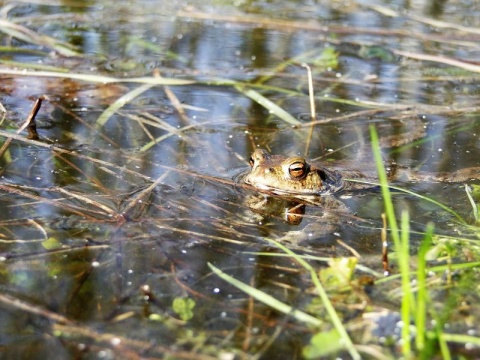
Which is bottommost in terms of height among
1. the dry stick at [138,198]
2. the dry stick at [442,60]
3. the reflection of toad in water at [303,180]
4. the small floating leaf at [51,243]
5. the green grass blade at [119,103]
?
the dry stick at [442,60]

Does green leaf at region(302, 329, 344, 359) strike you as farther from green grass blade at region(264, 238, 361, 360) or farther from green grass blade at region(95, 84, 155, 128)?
green grass blade at region(95, 84, 155, 128)

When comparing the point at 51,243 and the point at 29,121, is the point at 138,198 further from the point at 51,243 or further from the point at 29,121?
the point at 29,121

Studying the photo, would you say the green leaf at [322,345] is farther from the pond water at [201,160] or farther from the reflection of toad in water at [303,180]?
the reflection of toad in water at [303,180]

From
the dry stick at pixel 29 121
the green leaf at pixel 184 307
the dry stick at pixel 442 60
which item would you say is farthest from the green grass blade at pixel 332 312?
the dry stick at pixel 442 60

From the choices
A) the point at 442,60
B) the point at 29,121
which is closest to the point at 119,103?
the point at 29,121

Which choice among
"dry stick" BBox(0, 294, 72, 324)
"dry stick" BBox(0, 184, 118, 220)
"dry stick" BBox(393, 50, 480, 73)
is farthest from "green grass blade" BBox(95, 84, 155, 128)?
"dry stick" BBox(393, 50, 480, 73)

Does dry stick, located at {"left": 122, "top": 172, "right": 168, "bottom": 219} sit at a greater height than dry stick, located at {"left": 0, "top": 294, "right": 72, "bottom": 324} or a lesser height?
lesser
